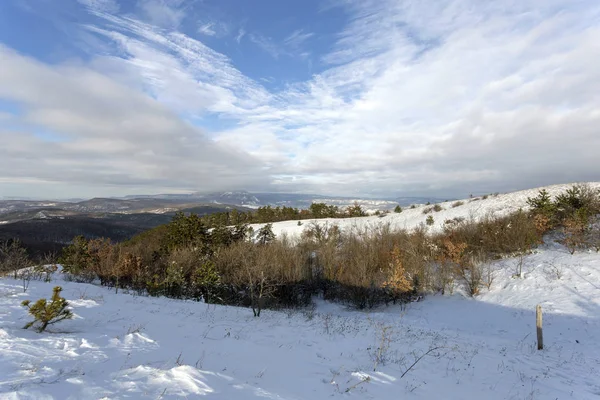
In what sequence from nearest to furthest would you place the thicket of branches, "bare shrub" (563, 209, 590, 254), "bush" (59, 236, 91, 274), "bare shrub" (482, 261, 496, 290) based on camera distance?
"bare shrub" (563, 209, 590, 254) → "bare shrub" (482, 261, 496, 290) → the thicket of branches → "bush" (59, 236, 91, 274)

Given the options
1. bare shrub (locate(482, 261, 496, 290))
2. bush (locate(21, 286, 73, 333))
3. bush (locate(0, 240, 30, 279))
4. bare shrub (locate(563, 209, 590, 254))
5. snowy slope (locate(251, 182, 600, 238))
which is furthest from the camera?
snowy slope (locate(251, 182, 600, 238))

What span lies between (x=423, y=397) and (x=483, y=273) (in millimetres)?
18799

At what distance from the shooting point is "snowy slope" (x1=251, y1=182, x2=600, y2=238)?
29844 mm

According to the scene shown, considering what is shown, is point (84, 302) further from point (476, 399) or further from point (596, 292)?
point (596, 292)

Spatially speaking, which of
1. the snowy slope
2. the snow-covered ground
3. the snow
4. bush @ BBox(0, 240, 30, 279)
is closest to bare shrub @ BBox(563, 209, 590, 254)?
the snow

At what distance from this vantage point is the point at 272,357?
7633 mm

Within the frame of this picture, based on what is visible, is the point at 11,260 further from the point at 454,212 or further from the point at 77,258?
the point at 454,212

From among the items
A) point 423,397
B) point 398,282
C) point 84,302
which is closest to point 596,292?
point 398,282

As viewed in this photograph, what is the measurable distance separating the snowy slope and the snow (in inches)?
587

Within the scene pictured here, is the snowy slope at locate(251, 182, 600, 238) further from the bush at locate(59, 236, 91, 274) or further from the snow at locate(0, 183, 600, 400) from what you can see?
the bush at locate(59, 236, 91, 274)

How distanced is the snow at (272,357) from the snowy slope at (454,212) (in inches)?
587

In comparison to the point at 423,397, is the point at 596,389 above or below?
below

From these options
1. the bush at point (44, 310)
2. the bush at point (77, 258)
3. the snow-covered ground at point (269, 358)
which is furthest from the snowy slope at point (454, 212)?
the bush at point (44, 310)

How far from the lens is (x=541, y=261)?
20.6 m
